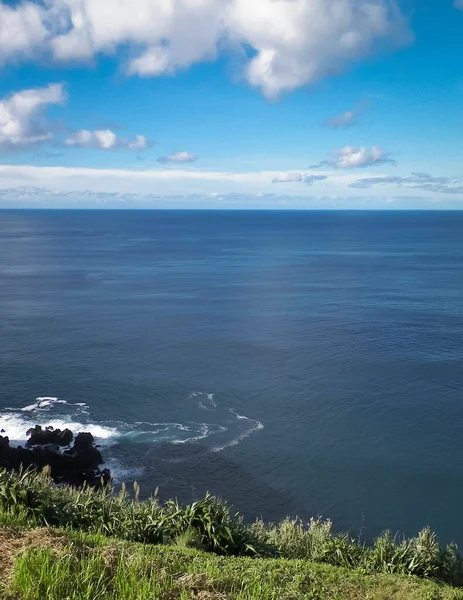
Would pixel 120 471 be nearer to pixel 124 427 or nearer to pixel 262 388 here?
pixel 124 427

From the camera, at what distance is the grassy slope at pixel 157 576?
9.83m

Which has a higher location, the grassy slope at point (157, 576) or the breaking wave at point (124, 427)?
the grassy slope at point (157, 576)

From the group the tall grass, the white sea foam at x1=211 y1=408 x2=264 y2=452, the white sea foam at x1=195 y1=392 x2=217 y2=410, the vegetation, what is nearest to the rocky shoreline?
the white sea foam at x1=211 y1=408 x2=264 y2=452

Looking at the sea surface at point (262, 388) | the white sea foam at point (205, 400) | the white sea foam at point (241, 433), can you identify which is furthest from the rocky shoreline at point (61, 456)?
the white sea foam at point (205, 400)

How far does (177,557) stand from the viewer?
12.9m

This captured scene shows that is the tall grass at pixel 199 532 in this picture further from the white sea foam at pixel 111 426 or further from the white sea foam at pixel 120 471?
the white sea foam at pixel 111 426

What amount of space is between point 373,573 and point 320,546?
88.3 inches

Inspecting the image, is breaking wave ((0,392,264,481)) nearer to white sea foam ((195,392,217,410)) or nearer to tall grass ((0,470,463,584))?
white sea foam ((195,392,217,410))

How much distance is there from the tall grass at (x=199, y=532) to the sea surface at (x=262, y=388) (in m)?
17.9

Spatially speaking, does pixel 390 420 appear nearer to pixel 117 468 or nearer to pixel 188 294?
pixel 117 468

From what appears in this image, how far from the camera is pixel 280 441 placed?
1722 inches

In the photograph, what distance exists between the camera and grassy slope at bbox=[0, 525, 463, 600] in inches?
387

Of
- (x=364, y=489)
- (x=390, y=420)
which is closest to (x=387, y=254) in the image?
(x=390, y=420)

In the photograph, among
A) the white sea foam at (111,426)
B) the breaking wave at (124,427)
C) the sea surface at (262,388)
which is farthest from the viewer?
the white sea foam at (111,426)
